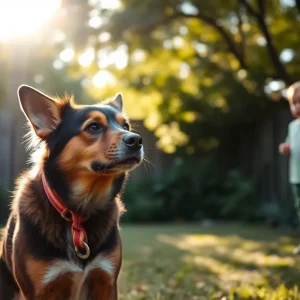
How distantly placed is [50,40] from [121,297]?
701 cm

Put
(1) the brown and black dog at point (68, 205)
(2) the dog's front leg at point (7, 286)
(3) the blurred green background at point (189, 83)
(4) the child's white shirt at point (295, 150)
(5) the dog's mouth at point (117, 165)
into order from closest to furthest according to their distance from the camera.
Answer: (1) the brown and black dog at point (68, 205) < (5) the dog's mouth at point (117, 165) < (2) the dog's front leg at point (7, 286) < (4) the child's white shirt at point (295, 150) < (3) the blurred green background at point (189, 83)

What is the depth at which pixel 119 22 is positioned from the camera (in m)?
9.81

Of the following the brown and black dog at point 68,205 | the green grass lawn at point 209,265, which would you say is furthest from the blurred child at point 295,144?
the brown and black dog at point 68,205

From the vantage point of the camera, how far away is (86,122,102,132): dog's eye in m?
3.26

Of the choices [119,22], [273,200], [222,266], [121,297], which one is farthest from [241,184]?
[121,297]

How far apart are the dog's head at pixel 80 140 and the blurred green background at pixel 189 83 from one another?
6.75 meters

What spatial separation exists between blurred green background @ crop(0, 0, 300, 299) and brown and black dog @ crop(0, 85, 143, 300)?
6.79m

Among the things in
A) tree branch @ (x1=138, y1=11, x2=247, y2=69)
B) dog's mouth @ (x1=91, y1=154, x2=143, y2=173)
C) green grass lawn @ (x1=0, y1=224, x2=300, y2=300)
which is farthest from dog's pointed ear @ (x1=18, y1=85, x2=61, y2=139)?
tree branch @ (x1=138, y1=11, x2=247, y2=69)

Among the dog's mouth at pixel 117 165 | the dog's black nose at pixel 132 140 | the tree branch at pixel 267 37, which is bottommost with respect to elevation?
the dog's mouth at pixel 117 165

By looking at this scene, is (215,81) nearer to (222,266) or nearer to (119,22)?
(119,22)

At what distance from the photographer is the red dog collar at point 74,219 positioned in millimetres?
3062

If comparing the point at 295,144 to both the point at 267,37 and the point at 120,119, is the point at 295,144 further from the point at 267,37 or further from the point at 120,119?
the point at 267,37

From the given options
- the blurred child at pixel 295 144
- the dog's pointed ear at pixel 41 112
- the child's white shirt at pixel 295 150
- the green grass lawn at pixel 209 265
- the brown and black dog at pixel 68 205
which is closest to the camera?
the brown and black dog at pixel 68 205

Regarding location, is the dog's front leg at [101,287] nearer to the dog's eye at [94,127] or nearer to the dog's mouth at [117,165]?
the dog's mouth at [117,165]
